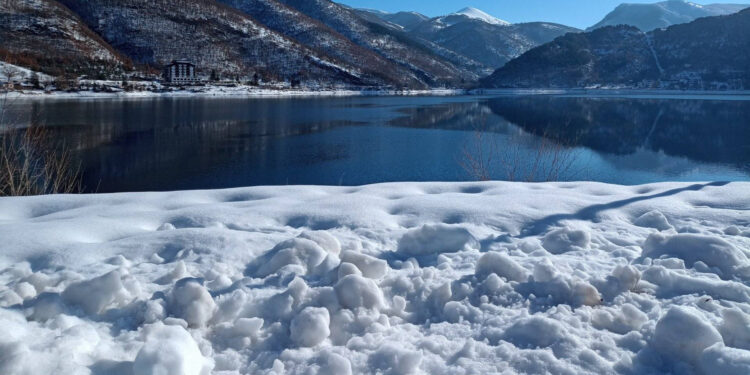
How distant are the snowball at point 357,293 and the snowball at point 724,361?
59.0 inches

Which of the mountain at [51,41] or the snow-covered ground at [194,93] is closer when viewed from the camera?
the snow-covered ground at [194,93]

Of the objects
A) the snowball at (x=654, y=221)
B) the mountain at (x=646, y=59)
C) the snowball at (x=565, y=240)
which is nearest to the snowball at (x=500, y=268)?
the snowball at (x=565, y=240)

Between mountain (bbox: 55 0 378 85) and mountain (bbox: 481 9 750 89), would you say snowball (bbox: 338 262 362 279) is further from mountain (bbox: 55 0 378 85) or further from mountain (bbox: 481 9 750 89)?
mountain (bbox: 481 9 750 89)

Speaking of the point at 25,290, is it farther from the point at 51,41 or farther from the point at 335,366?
the point at 51,41

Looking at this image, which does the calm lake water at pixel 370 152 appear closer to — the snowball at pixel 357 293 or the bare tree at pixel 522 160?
the bare tree at pixel 522 160

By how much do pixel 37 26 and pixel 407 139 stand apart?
82866mm

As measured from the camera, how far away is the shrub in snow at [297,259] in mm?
3033

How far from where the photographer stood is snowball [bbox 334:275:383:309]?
2.58 m

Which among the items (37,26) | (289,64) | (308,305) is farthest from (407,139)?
(289,64)

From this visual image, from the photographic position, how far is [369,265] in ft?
9.78

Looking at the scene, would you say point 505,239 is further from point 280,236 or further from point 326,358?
point 326,358

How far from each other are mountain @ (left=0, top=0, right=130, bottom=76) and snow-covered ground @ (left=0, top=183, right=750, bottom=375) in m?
68.5

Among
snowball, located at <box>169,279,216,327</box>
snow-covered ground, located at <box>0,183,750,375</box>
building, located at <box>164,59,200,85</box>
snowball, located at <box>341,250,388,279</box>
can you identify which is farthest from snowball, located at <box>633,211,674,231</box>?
building, located at <box>164,59,200,85</box>

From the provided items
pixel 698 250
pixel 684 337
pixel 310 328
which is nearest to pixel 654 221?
pixel 698 250
